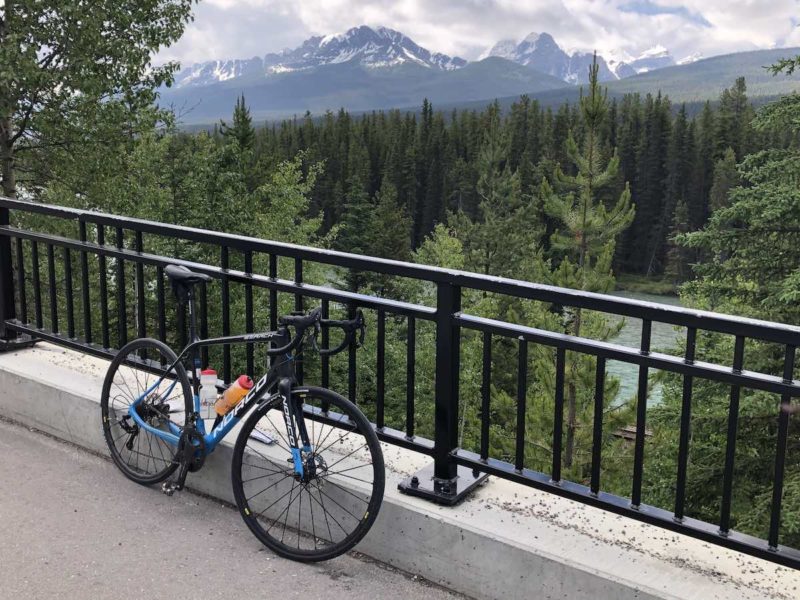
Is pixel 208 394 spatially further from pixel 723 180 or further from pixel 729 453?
pixel 723 180

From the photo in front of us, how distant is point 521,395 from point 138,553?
5.79 feet

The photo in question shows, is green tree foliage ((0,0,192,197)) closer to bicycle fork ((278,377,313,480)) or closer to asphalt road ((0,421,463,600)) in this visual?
asphalt road ((0,421,463,600))

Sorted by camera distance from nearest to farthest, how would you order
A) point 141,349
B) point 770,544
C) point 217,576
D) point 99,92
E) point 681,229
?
1. point 770,544
2. point 217,576
3. point 141,349
4. point 99,92
5. point 681,229

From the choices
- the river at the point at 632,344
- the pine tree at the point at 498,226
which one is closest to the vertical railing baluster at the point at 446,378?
the river at the point at 632,344

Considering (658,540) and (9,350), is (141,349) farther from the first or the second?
(658,540)

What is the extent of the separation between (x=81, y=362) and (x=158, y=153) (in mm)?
24247

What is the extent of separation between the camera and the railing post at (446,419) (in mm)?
3410

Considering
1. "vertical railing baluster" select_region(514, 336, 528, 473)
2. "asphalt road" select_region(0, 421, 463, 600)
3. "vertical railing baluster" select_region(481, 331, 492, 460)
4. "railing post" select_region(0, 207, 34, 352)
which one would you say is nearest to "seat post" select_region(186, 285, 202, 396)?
"asphalt road" select_region(0, 421, 463, 600)

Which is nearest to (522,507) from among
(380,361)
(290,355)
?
(380,361)

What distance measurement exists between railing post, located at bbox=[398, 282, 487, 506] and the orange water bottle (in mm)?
828

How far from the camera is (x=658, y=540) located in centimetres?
319

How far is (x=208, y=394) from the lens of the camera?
4062mm

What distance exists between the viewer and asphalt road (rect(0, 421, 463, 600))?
333cm

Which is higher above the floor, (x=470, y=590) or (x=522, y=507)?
(x=522, y=507)
